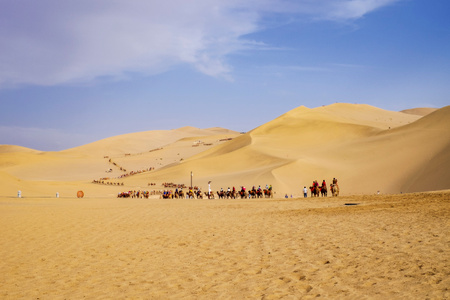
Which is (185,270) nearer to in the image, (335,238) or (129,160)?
(335,238)

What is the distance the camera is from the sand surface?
6809mm

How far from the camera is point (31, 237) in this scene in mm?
13750

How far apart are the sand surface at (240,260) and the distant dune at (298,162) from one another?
2926cm

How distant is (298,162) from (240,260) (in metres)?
46.9

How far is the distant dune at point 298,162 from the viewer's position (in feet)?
147

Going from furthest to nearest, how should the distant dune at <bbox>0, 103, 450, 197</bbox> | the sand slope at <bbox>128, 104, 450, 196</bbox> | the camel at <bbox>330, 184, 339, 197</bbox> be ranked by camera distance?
the distant dune at <bbox>0, 103, 450, 197</bbox>, the sand slope at <bbox>128, 104, 450, 196</bbox>, the camel at <bbox>330, 184, 339, 197</bbox>

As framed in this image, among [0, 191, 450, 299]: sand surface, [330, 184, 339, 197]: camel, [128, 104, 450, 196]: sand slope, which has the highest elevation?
[128, 104, 450, 196]: sand slope

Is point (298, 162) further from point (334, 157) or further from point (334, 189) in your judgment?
point (334, 189)

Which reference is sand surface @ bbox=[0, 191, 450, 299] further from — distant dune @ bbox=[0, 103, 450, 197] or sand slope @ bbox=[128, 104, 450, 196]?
distant dune @ bbox=[0, 103, 450, 197]

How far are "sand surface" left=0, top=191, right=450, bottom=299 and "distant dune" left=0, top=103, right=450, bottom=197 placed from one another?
29257mm

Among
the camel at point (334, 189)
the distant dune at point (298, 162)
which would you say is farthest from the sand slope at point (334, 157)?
the camel at point (334, 189)

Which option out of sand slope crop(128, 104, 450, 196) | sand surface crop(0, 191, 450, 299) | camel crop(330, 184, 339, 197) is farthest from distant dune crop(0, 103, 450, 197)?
sand surface crop(0, 191, 450, 299)

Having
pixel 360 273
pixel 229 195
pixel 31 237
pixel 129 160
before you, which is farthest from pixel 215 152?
pixel 360 273

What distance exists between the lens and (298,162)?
55.1 metres
